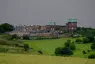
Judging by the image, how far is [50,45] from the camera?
225 inches

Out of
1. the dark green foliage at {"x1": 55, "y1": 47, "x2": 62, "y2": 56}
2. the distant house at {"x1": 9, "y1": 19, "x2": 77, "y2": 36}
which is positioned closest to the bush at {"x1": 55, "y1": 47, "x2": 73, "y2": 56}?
the dark green foliage at {"x1": 55, "y1": 47, "x2": 62, "y2": 56}

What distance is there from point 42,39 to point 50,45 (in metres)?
0.67

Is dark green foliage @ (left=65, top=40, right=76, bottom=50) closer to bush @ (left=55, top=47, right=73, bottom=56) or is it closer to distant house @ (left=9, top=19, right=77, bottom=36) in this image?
bush @ (left=55, top=47, right=73, bottom=56)

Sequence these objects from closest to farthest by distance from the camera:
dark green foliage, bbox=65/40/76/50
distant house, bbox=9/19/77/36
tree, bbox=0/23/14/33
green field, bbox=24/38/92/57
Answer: green field, bbox=24/38/92/57 < dark green foliage, bbox=65/40/76/50 < tree, bbox=0/23/14/33 < distant house, bbox=9/19/77/36

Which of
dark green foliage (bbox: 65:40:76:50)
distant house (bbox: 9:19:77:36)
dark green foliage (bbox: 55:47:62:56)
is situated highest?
distant house (bbox: 9:19:77:36)

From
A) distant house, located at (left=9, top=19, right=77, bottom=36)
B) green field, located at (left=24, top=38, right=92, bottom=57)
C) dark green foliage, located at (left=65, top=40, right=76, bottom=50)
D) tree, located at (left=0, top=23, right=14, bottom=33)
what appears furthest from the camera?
distant house, located at (left=9, top=19, right=77, bottom=36)

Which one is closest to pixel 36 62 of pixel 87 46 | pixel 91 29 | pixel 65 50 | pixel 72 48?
pixel 65 50

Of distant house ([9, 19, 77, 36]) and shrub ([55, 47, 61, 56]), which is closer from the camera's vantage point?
shrub ([55, 47, 61, 56])

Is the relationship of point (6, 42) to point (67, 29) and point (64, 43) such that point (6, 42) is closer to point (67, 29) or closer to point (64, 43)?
point (64, 43)

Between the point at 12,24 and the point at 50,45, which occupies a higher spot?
the point at 12,24

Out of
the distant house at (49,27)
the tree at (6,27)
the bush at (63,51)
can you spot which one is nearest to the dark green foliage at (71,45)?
the bush at (63,51)

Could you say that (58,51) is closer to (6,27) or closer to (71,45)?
(71,45)

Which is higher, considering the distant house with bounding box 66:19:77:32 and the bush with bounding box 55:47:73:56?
the distant house with bounding box 66:19:77:32

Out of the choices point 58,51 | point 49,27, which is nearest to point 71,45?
point 58,51
